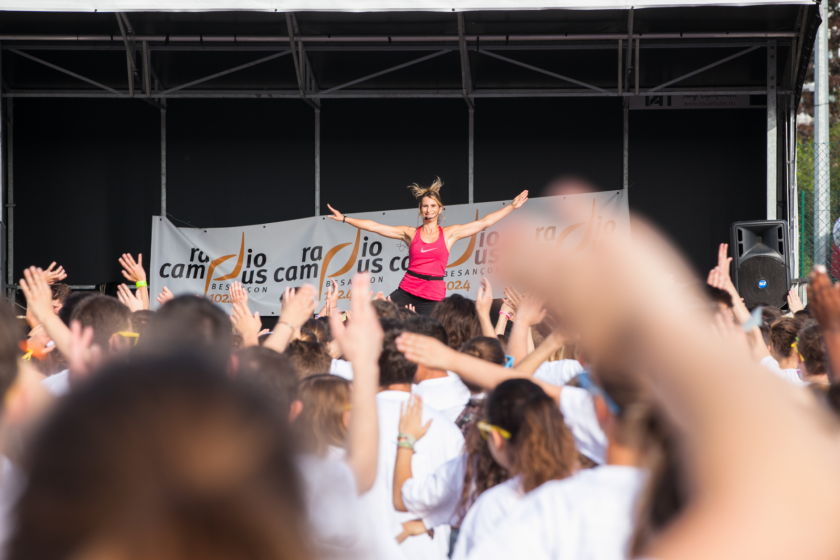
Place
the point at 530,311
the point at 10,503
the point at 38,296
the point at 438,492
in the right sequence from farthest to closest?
1. the point at 530,311
2. the point at 38,296
3. the point at 438,492
4. the point at 10,503

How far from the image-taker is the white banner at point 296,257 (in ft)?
30.0

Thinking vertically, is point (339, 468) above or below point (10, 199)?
below

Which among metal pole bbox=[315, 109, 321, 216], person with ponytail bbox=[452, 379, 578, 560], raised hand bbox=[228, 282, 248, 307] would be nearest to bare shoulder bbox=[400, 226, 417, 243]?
metal pole bbox=[315, 109, 321, 216]

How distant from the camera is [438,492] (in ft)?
7.13

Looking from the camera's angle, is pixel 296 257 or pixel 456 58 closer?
pixel 456 58

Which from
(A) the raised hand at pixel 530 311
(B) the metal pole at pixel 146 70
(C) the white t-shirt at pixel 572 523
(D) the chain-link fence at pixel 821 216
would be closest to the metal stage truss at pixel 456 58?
(B) the metal pole at pixel 146 70

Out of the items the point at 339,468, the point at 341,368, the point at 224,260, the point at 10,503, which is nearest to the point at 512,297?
the point at 341,368

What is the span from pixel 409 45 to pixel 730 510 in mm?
8171

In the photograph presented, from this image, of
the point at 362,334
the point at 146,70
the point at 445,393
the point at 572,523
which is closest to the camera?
the point at 572,523


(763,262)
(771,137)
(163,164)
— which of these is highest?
(771,137)

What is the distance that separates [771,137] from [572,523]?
25.4ft

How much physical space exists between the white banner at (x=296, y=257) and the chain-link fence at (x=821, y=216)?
2904 mm

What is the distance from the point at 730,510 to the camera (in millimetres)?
590

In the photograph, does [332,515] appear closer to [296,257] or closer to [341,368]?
[341,368]
